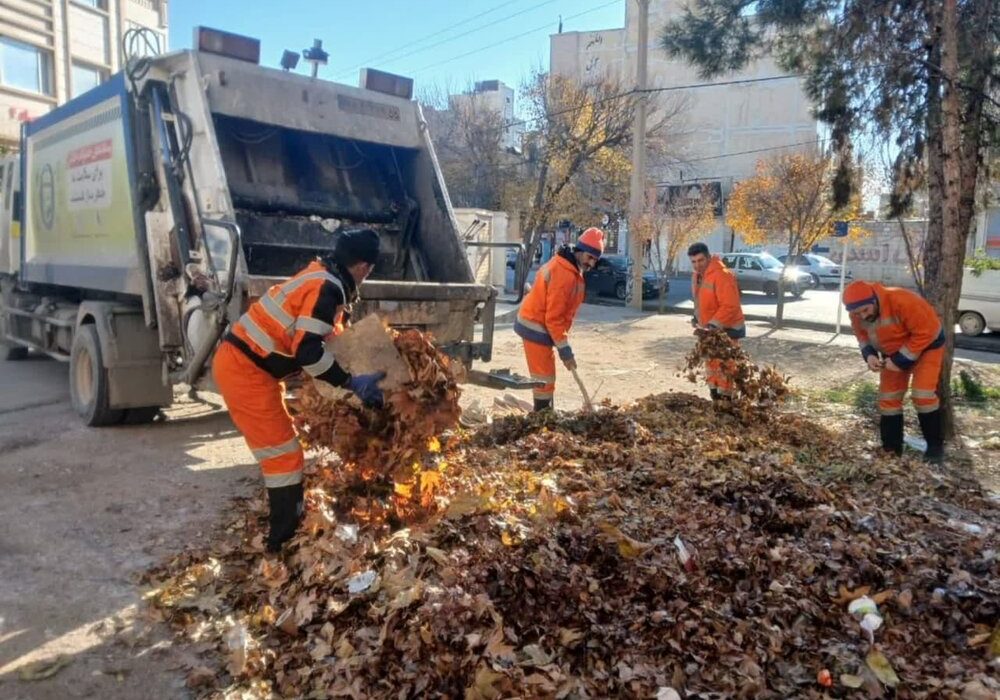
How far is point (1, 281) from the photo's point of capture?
884 centimetres

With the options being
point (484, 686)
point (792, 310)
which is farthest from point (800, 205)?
point (484, 686)

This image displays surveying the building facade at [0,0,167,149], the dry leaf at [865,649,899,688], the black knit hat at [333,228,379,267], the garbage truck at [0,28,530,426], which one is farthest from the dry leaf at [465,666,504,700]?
the building facade at [0,0,167,149]

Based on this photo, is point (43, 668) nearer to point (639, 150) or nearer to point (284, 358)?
point (284, 358)

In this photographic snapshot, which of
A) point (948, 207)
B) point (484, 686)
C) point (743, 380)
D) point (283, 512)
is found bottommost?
point (484, 686)

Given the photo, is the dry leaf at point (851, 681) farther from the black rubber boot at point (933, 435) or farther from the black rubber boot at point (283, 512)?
the black rubber boot at point (933, 435)

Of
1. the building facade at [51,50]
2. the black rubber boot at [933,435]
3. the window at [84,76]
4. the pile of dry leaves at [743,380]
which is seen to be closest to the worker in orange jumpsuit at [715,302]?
the pile of dry leaves at [743,380]

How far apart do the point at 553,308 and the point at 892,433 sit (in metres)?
2.54

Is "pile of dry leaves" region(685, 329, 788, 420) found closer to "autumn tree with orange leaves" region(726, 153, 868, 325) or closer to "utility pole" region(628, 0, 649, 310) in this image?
"autumn tree with orange leaves" region(726, 153, 868, 325)

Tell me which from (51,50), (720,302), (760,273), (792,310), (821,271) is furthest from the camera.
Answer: (821,271)

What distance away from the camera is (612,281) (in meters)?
21.9

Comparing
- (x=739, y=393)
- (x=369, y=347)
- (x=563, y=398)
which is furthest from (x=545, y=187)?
(x=369, y=347)

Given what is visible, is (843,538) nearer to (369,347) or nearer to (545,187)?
(369,347)

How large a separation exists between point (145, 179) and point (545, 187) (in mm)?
18418

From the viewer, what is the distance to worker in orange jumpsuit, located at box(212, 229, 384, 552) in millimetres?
3365
